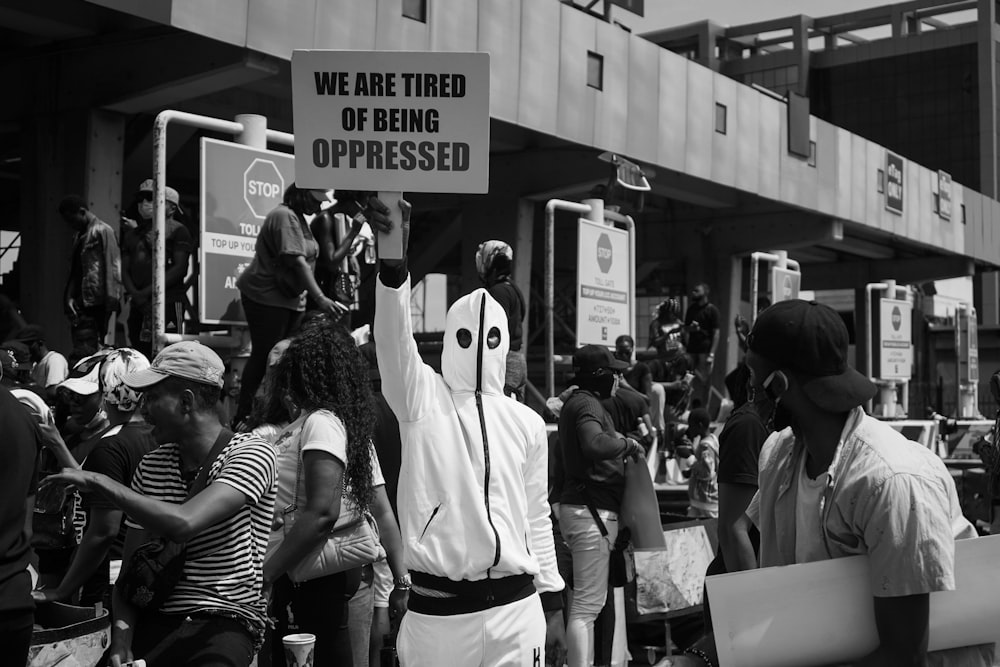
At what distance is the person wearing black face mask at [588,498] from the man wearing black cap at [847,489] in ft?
13.0

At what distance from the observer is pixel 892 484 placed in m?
2.62

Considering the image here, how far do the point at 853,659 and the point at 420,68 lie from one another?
2810mm

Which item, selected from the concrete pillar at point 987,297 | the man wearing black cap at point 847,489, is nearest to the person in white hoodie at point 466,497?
the man wearing black cap at point 847,489

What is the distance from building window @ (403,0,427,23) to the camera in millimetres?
12664

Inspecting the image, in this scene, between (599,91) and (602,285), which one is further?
(599,91)

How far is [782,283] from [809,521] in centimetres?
1503

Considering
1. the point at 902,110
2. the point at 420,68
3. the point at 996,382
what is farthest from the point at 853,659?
the point at 902,110

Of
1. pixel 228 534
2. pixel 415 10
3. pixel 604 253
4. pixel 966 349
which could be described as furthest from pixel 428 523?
pixel 966 349

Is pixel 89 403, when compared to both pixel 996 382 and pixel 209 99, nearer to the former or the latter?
pixel 996 382

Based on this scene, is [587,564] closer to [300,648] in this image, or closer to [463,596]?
[463,596]

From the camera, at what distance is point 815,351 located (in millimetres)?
2787

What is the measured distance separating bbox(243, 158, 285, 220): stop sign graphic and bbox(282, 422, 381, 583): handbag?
3.89 m

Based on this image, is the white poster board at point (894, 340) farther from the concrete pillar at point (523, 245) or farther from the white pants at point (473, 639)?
the white pants at point (473, 639)

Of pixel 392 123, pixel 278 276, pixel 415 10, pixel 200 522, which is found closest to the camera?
pixel 200 522
